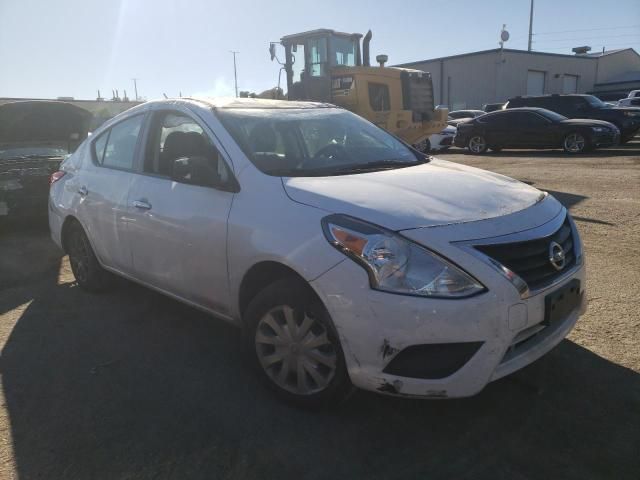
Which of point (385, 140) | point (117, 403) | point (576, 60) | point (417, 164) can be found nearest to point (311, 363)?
point (117, 403)

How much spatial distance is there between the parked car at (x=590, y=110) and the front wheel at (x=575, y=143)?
2.67 metres

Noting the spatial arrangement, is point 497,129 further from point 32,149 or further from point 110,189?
point 110,189

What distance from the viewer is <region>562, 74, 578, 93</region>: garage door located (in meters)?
43.2

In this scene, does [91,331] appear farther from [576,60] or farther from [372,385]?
[576,60]

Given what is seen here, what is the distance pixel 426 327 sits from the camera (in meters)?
2.22

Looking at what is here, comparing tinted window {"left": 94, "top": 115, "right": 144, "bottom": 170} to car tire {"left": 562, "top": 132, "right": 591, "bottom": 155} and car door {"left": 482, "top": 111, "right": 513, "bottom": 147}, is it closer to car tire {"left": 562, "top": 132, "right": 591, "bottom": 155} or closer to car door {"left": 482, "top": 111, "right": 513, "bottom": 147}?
car tire {"left": 562, "top": 132, "right": 591, "bottom": 155}

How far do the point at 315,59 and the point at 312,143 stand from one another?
29.0 feet

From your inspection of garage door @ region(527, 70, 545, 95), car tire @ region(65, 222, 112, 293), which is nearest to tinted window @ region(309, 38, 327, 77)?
car tire @ region(65, 222, 112, 293)

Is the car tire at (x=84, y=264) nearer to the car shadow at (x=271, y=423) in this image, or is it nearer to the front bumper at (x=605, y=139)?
the car shadow at (x=271, y=423)

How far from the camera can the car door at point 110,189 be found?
3.87 m

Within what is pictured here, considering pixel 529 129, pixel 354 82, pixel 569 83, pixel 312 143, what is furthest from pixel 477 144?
pixel 569 83

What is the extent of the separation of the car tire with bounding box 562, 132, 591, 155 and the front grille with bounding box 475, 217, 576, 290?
14605mm

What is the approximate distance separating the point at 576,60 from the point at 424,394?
49575mm

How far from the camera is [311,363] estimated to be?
262 cm
